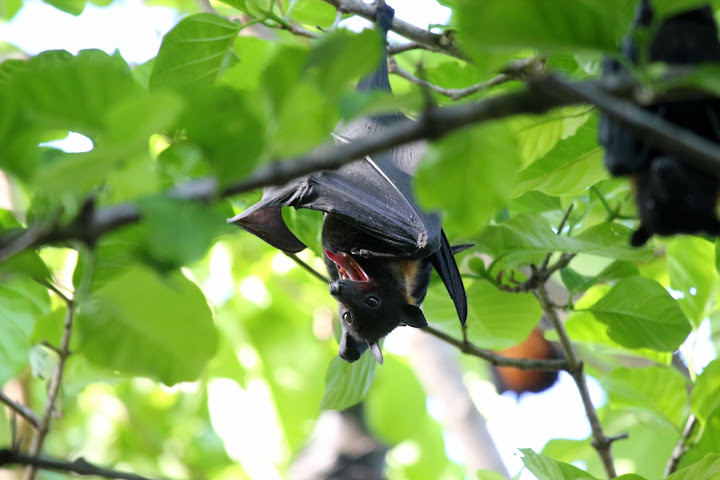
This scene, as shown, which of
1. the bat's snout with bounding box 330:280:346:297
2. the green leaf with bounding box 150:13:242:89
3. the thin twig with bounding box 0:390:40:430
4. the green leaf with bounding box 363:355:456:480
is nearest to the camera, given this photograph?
the thin twig with bounding box 0:390:40:430

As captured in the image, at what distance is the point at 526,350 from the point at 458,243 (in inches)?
119

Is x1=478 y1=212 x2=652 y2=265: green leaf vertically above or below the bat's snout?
above

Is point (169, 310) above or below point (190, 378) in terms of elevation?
above

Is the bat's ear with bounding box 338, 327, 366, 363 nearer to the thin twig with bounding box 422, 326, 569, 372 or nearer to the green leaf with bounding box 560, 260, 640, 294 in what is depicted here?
the thin twig with bounding box 422, 326, 569, 372

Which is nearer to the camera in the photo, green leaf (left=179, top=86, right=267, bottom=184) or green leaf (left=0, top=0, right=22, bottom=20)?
green leaf (left=179, top=86, right=267, bottom=184)

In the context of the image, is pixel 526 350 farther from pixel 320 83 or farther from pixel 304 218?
pixel 320 83

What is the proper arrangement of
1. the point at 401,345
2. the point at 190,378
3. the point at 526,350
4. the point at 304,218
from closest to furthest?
the point at 190,378 < the point at 304,218 < the point at 526,350 < the point at 401,345

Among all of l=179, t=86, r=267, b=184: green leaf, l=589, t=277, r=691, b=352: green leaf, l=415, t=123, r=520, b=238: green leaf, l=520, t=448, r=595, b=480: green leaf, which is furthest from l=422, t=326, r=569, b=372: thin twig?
l=179, t=86, r=267, b=184: green leaf

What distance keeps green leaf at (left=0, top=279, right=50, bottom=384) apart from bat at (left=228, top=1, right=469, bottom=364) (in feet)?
3.21

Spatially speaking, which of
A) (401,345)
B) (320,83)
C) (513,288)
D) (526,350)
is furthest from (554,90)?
(401,345)

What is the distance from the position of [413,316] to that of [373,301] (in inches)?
7.3

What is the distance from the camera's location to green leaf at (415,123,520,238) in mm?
1397

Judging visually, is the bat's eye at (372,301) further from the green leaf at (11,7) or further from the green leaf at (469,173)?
the green leaf at (11,7)

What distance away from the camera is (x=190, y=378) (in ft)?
5.26
